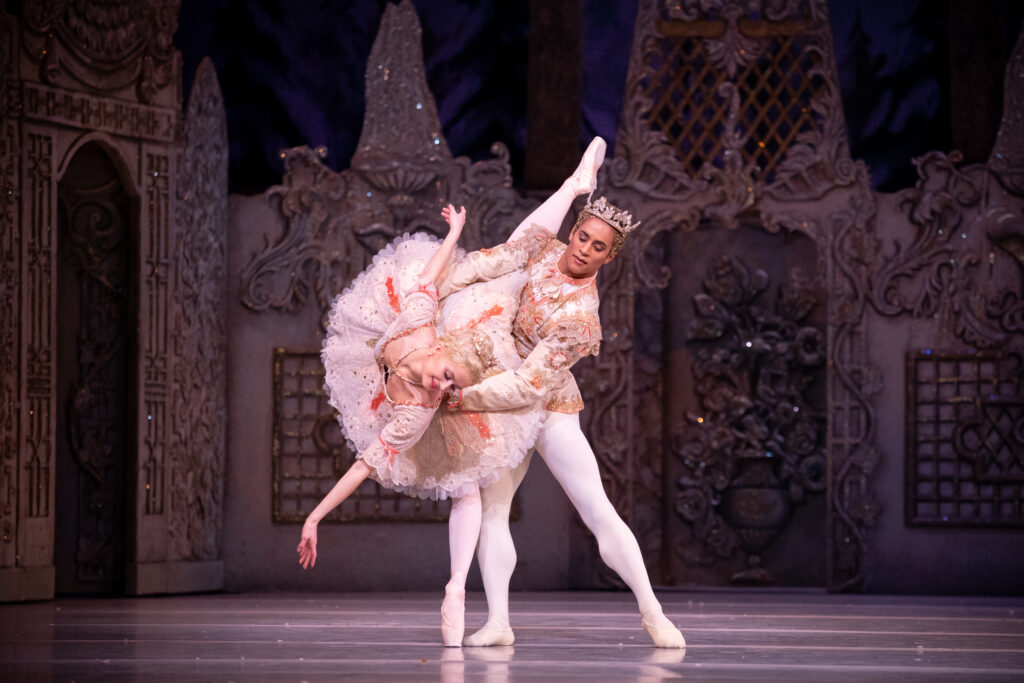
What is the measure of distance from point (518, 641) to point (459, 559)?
0.44 m

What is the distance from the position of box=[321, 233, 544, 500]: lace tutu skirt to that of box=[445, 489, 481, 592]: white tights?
5 centimetres

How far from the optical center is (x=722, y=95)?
8.21m

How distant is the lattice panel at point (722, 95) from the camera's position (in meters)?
→ 8.27

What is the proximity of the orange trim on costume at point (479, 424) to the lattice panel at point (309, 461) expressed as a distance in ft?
11.2

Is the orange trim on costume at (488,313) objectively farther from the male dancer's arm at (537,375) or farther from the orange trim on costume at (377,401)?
the orange trim on costume at (377,401)

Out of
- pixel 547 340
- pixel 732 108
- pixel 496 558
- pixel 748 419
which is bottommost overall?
pixel 496 558

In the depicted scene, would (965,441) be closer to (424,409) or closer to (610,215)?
(610,215)

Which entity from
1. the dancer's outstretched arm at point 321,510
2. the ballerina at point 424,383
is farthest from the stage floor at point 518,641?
the ballerina at point 424,383

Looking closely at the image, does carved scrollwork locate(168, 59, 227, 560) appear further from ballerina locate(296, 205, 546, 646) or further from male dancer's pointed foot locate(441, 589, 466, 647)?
male dancer's pointed foot locate(441, 589, 466, 647)

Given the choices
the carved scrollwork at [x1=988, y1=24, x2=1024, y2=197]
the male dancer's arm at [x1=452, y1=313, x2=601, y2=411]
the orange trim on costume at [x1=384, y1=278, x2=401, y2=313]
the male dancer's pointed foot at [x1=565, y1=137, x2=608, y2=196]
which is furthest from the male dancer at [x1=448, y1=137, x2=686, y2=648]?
the carved scrollwork at [x1=988, y1=24, x2=1024, y2=197]

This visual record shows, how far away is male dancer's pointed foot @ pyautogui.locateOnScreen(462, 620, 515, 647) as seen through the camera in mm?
4691

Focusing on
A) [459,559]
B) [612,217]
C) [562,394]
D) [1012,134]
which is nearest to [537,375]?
[562,394]

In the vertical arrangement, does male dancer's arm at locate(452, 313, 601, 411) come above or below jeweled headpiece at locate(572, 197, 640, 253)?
below

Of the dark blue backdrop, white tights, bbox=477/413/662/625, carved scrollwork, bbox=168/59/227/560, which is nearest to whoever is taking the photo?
white tights, bbox=477/413/662/625
